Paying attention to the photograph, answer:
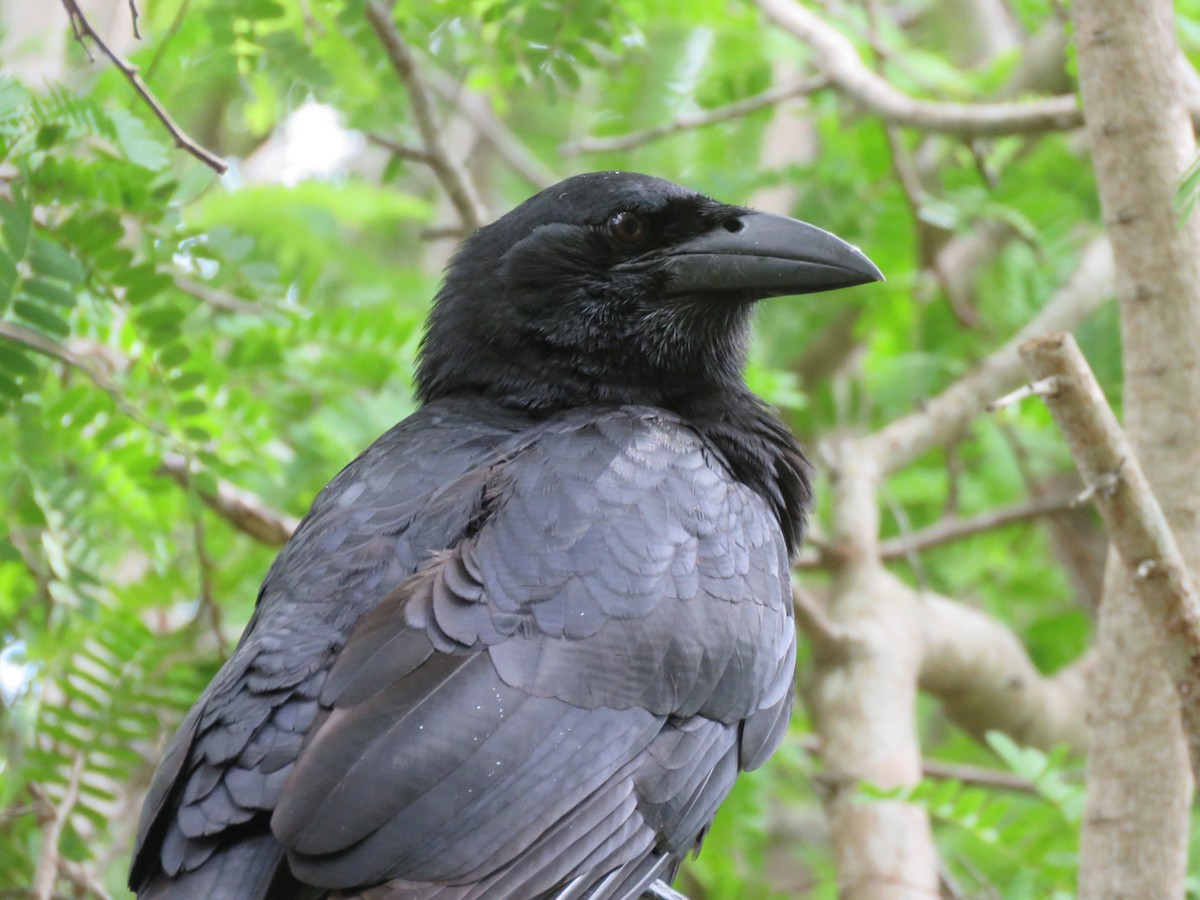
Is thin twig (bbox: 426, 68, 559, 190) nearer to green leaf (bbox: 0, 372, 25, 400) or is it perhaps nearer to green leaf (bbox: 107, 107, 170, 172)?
green leaf (bbox: 107, 107, 170, 172)

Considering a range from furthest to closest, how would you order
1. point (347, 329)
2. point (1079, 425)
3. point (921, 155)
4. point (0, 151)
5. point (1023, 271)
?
1. point (921, 155)
2. point (1023, 271)
3. point (347, 329)
4. point (0, 151)
5. point (1079, 425)

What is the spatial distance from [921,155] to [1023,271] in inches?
66.1

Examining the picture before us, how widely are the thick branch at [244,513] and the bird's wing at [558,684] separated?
1564mm

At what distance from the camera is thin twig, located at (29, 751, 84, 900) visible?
12.4 feet

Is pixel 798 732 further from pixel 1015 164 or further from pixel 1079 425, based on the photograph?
pixel 1079 425

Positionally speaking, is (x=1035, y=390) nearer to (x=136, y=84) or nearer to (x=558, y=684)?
(x=558, y=684)

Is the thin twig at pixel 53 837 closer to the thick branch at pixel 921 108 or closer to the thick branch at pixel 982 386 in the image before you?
the thick branch at pixel 982 386

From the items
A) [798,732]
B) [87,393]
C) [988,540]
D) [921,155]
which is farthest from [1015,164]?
[87,393]

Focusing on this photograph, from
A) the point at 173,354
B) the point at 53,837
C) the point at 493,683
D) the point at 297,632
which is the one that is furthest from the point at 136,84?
the point at 53,837

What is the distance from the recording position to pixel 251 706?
294cm

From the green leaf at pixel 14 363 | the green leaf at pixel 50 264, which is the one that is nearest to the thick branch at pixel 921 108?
the green leaf at pixel 50 264

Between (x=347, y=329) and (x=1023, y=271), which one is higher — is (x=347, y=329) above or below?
above

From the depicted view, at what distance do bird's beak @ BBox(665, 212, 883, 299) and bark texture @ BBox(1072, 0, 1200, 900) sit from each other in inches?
27.6

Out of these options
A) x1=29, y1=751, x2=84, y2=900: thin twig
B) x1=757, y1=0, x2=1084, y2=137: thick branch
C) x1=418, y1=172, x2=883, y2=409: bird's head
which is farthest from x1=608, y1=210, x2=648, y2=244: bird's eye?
x1=29, y1=751, x2=84, y2=900: thin twig
